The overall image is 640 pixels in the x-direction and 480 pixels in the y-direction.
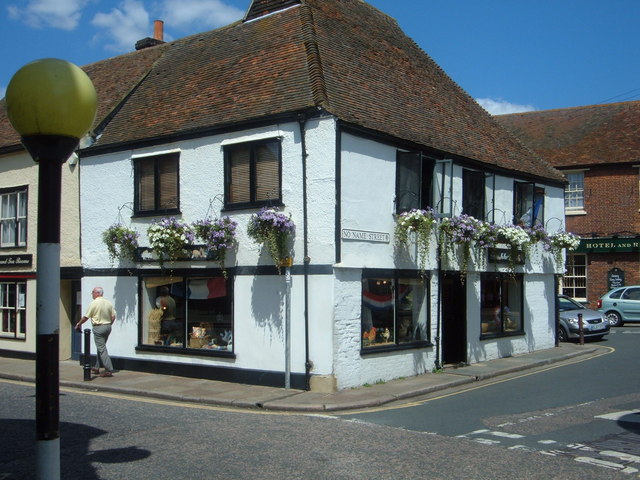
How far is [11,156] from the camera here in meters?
18.3

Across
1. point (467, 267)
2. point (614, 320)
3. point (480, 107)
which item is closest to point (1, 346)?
point (467, 267)

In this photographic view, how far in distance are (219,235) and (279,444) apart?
585 centimetres

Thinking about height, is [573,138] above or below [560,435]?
above

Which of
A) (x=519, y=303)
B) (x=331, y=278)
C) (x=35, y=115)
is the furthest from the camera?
(x=519, y=303)

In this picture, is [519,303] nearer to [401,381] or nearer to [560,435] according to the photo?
[401,381]

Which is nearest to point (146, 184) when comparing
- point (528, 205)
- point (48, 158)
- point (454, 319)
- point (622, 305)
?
point (454, 319)

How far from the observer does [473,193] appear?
16516mm

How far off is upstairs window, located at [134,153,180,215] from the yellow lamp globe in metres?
11.2

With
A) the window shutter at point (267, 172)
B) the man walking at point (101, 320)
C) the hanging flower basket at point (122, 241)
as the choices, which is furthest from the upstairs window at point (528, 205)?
the man walking at point (101, 320)

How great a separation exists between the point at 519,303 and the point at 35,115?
16.4 meters

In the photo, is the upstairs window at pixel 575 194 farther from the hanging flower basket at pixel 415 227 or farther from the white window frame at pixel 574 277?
the hanging flower basket at pixel 415 227

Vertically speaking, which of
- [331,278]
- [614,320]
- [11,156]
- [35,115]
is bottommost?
[614,320]

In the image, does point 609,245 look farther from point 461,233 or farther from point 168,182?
point 168,182

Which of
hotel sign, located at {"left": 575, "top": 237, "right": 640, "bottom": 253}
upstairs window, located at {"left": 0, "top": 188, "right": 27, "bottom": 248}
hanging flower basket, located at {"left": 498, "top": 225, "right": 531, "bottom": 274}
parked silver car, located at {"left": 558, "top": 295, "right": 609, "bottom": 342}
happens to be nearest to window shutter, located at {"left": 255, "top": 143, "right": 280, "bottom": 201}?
hanging flower basket, located at {"left": 498, "top": 225, "right": 531, "bottom": 274}
